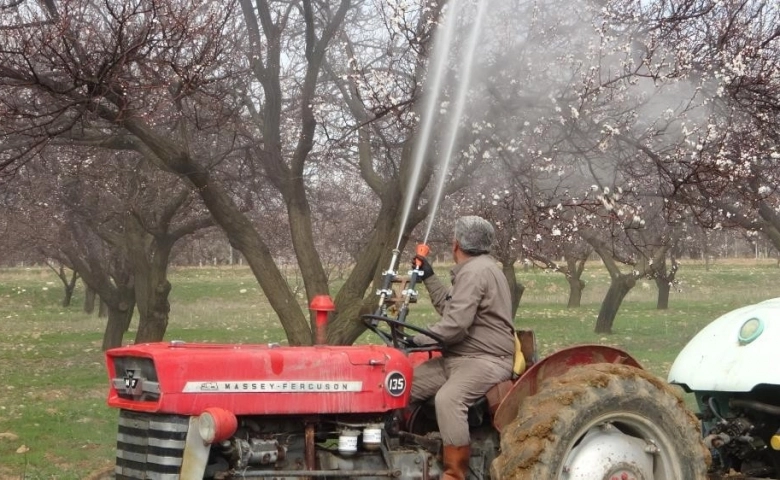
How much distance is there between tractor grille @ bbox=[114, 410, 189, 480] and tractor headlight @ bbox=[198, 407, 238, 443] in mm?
150

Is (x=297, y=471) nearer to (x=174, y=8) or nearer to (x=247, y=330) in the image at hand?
(x=174, y=8)

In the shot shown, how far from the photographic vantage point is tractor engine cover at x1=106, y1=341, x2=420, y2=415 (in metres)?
5.18

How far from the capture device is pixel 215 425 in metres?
A: 4.98

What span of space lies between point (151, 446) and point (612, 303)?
2137 centimetres

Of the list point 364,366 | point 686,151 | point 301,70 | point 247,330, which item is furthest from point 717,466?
point 247,330

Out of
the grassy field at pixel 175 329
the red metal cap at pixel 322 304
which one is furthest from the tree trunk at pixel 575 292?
the red metal cap at pixel 322 304

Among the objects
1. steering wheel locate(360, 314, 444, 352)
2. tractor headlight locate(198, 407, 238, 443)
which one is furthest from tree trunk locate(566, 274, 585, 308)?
tractor headlight locate(198, 407, 238, 443)

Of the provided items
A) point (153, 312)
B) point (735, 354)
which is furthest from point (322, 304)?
point (153, 312)

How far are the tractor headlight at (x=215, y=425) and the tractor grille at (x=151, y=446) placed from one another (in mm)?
150

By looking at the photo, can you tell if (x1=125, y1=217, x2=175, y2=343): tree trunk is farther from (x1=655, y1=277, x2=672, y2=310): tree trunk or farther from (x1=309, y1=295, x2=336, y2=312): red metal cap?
(x1=655, y1=277, x2=672, y2=310): tree trunk

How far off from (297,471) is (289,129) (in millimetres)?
9964

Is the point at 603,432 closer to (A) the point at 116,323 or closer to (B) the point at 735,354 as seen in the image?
(B) the point at 735,354

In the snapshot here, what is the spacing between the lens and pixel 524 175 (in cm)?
1210

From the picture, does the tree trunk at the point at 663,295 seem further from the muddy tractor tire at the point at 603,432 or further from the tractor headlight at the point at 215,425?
the tractor headlight at the point at 215,425
